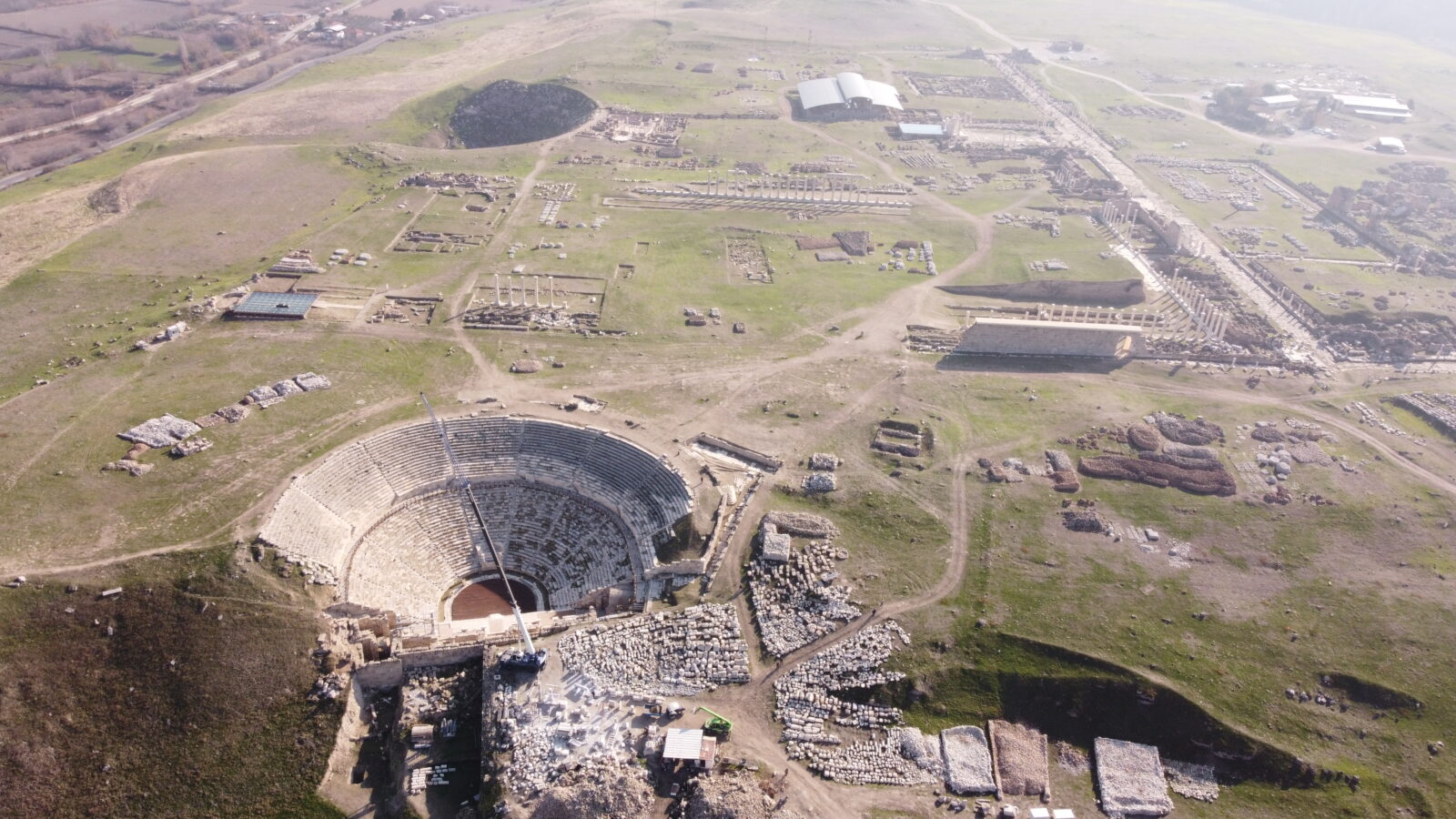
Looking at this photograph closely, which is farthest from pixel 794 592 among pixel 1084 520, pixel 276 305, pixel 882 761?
pixel 276 305

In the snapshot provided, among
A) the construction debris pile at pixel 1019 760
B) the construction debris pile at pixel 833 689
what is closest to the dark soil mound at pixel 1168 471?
the construction debris pile at pixel 1019 760

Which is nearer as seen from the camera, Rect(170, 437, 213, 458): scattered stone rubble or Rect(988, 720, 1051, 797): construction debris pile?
Rect(988, 720, 1051, 797): construction debris pile

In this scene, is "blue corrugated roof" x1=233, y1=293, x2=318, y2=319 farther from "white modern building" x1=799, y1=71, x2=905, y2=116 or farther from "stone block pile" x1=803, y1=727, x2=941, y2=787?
"white modern building" x1=799, y1=71, x2=905, y2=116

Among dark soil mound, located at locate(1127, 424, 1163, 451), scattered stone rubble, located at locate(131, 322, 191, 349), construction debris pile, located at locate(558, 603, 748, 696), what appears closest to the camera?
construction debris pile, located at locate(558, 603, 748, 696)

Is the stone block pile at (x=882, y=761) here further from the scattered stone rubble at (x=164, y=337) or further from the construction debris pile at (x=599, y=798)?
the scattered stone rubble at (x=164, y=337)

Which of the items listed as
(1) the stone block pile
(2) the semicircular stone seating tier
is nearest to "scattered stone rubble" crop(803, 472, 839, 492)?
(2) the semicircular stone seating tier

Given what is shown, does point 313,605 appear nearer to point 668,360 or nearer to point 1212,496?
point 668,360
